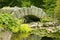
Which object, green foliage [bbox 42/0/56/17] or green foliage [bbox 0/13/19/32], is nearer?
green foliage [bbox 0/13/19/32]

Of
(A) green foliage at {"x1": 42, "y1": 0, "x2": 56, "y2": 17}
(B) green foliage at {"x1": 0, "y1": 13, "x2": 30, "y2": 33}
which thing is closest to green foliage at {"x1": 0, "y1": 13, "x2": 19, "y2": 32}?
(B) green foliage at {"x1": 0, "y1": 13, "x2": 30, "y2": 33}

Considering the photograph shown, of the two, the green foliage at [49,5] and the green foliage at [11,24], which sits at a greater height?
the green foliage at [11,24]

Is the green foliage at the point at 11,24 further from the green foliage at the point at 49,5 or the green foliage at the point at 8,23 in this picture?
the green foliage at the point at 49,5

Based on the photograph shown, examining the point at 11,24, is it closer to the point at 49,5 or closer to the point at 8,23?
the point at 8,23

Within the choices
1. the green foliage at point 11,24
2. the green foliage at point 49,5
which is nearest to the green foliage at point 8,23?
the green foliage at point 11,24

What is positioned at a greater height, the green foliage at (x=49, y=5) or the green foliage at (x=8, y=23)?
the green foliage at (x=8, y=23)

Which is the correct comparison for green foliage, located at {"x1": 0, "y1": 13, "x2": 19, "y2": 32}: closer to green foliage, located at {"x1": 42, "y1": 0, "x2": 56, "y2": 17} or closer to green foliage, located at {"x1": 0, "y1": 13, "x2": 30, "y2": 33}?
green foliage, located at {"x1": 0, "y1": 13, "x2": 30, "y2": 33}

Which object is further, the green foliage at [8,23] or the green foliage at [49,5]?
the green foliage at [49,5]

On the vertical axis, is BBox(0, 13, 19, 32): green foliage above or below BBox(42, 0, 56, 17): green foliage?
above

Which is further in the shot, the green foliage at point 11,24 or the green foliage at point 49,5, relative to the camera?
the green foliage at point 49,5

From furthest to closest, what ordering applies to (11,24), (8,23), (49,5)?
(49,5) < (11,24) < (8,23)

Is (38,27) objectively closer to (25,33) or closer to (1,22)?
(25,33)

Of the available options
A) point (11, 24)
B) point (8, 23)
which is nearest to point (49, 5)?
point (11, 24)

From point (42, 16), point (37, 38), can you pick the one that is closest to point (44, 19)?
point (42, 16)
